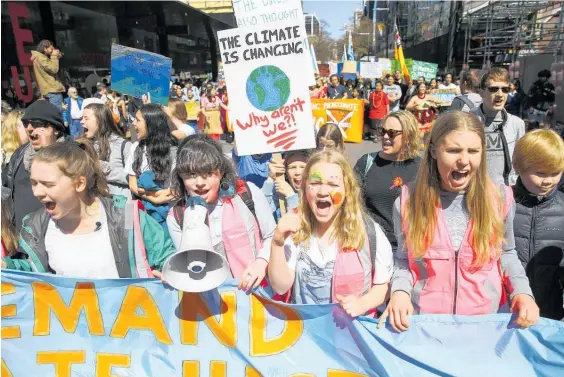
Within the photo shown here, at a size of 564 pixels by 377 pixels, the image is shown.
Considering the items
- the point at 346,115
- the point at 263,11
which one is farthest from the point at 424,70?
the point at 263,11

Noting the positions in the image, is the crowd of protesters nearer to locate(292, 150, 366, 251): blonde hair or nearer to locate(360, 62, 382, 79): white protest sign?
locate(292, 150, 366, 251): blonde hair

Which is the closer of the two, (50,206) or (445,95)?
(50,206)

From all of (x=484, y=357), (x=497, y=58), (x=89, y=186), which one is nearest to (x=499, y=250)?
(x=484, y=357)

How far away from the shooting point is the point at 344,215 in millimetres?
2125

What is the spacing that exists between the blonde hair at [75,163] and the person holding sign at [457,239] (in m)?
1.55

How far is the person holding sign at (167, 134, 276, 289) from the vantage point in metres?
2.44

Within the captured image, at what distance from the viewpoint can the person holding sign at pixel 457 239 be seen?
76.7 inches

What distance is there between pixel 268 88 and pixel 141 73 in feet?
7.61

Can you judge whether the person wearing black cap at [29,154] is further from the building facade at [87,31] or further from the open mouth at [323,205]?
the building facade at [87,31]

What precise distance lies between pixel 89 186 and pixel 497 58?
61.7 ft

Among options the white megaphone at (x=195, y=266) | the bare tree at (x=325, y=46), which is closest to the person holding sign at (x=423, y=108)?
the white megaphone at (x=195, y=266)

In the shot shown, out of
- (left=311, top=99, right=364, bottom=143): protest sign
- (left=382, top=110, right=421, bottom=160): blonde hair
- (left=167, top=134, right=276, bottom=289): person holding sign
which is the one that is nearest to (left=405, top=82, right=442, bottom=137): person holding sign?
(left=311, top=99, right=364, bottom=143): protest sign

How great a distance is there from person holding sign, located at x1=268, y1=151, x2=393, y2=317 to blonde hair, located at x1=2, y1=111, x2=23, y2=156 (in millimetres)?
2891

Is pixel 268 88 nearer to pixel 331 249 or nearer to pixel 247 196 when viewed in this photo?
pixel 247 196
